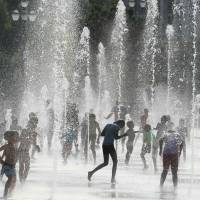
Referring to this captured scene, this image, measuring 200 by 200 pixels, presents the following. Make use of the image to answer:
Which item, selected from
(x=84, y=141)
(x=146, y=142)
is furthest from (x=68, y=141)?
(x=146, y=142)

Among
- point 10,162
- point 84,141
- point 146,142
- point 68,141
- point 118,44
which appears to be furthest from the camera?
point 118,44

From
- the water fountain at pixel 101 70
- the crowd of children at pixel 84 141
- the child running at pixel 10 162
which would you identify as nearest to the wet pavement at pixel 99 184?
the child running at pixel 10 162

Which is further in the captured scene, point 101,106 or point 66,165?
point 101,106

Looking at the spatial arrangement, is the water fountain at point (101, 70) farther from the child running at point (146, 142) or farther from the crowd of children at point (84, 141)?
the child running at point (146, 142)

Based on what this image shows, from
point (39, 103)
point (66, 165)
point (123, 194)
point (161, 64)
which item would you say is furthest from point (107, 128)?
point (161, 64)

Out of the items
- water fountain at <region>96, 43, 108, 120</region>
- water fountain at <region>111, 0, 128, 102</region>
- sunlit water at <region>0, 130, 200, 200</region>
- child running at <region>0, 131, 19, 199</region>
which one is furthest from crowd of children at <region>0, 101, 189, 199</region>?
water fountain at <region>111, 0, 128, 102</region>

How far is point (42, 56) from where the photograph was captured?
223ft

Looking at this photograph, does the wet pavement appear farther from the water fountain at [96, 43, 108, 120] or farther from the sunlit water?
the water fountain at [96, 43, 108, 120]

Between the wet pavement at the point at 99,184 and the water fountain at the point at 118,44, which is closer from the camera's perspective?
the wet pavement at the point at 99,184

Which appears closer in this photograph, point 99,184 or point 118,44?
point 99,184

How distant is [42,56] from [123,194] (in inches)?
1960

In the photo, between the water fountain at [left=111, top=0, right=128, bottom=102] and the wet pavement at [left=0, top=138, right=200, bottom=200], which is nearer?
the wet pavement at [left=0, top=138, right=200, bottom=200]

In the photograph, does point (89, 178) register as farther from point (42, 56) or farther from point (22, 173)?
point (42, 56)

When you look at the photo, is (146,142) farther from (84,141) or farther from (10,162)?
(10,162)
